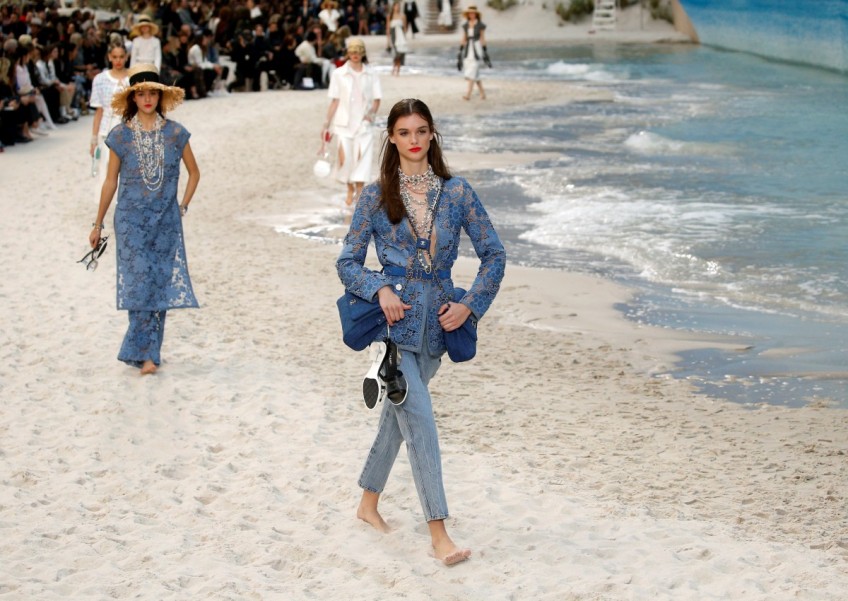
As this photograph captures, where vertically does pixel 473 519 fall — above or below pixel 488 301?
below

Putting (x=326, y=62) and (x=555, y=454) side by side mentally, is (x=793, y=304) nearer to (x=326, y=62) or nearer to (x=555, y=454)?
(x=555, y=454)

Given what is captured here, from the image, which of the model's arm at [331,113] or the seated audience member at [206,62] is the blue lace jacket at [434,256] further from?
the seated audience member at [206,62]

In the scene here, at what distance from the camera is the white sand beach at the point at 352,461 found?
16.4 ft

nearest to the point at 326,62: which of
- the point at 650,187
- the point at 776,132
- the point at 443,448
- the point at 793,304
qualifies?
the point at 776,132

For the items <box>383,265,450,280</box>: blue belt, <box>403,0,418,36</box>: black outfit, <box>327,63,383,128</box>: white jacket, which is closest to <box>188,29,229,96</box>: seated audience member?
<box>327,63,383,128</box>: white jacket

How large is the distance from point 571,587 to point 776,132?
19.3m

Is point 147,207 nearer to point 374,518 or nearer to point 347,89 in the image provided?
point 374,518

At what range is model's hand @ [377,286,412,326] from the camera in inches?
190

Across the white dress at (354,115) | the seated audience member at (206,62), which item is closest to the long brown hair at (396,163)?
the white dress at (354,115)

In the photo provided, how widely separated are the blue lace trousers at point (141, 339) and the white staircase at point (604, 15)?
161ft

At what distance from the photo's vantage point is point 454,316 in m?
4.89

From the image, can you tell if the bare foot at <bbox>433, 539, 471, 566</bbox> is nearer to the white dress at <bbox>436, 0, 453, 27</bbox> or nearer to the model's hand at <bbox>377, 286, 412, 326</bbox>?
the model's hand at <bbox>377, 286, 412, 326</bbox>

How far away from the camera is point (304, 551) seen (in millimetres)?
5184

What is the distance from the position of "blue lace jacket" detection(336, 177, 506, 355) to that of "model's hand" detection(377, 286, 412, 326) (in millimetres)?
66
